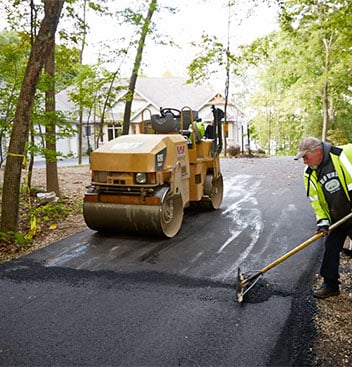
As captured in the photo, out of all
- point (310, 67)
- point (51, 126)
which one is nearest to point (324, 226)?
point (51, 126)

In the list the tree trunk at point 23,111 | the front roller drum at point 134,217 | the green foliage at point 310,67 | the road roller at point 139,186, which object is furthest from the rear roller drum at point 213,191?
the green foliage at point 310,67

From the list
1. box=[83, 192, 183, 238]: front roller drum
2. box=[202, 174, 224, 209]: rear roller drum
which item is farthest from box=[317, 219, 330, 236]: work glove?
box=[202, 174, 224, 209]: rear roller drum

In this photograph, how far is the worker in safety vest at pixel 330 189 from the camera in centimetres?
344

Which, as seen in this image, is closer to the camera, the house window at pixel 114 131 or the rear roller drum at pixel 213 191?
the rear roller drum at pixel 213 191

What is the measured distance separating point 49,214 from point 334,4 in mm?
15521

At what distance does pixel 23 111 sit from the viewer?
18.1ft

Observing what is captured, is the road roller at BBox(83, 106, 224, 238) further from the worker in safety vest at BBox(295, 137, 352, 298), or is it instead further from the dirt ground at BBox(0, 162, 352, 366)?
the worker in safety vest at BBox(295, 137, 352, 298)

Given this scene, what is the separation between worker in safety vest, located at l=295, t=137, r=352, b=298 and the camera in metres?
3.44

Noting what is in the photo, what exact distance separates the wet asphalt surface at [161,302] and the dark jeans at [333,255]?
27cm

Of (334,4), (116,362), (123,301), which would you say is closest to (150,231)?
(123,301)

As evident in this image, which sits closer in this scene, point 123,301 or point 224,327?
point 224,327

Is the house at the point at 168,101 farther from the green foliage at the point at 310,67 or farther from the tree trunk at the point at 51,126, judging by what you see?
the tree trunk at the point at 51,126

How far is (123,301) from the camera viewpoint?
3801 mm

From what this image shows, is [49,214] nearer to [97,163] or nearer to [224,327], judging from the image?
[97,163]
